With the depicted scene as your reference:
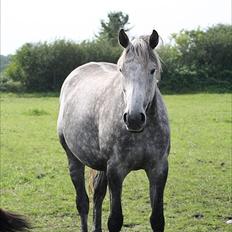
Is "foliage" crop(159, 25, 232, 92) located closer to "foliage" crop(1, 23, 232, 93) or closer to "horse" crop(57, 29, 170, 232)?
"foliage" crop(1, 23, 232, 93)

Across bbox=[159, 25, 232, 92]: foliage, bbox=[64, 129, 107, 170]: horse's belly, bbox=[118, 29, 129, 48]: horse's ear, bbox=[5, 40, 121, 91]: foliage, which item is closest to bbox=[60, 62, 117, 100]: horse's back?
bbox=[64, 129, 107, 170]: horse's belly

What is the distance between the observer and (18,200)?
6930mm

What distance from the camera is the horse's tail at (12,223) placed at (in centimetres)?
300

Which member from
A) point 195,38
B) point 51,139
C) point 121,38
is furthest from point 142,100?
point 195,38

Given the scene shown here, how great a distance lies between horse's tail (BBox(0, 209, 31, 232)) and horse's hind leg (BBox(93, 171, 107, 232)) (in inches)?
92.6

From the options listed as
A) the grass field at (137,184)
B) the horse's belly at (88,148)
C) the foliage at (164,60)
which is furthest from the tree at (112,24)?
the horse's belly at (88,148)

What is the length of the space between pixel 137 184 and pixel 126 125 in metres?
4.12

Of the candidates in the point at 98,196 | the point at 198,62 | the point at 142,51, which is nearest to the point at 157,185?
the point at 142,51

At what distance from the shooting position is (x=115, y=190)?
4.29m

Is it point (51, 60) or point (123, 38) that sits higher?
point (51, 60)

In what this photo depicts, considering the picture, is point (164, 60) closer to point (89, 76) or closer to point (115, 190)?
point (89, 76)

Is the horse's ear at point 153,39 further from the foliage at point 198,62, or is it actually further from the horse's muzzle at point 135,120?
the foliage at point 198,62

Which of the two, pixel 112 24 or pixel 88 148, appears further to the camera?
pixel 112 24

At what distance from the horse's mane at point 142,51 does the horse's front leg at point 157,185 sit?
801 mm
